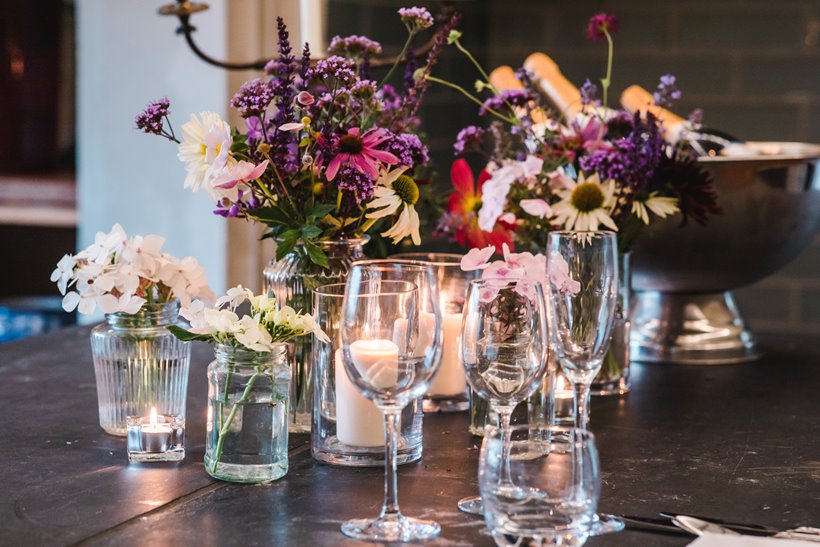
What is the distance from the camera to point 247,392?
97cm

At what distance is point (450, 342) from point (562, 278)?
0.25 meters

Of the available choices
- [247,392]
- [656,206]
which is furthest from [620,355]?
[247,392]

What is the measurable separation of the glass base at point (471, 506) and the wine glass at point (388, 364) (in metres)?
0.04

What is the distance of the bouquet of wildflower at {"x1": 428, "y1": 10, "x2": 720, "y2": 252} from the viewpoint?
4.19 ft

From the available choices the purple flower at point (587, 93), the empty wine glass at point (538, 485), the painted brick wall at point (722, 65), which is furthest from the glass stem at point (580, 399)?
the painted brick wall at point (722, 65)

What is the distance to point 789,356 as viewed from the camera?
1.58 m

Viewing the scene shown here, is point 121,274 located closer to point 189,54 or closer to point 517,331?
point 517,331

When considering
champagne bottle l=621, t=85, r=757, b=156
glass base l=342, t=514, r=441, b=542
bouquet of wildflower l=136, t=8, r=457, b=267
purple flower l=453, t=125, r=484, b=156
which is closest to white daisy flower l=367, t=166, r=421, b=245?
bouquet of wildflower l=136, t=8, r=457, b=267

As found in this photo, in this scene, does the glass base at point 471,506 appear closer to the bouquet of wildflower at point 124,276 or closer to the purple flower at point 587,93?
the bouquet of wildflower at point 124,276

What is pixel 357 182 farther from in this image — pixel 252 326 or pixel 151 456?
pixel 151 456

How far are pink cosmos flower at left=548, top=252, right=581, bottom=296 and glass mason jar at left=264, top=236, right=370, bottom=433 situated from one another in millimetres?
208

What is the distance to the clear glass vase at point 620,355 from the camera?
4.36 ft

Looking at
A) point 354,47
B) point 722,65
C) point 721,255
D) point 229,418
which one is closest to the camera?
point 229,418

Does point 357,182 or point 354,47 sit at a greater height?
point 354,47
